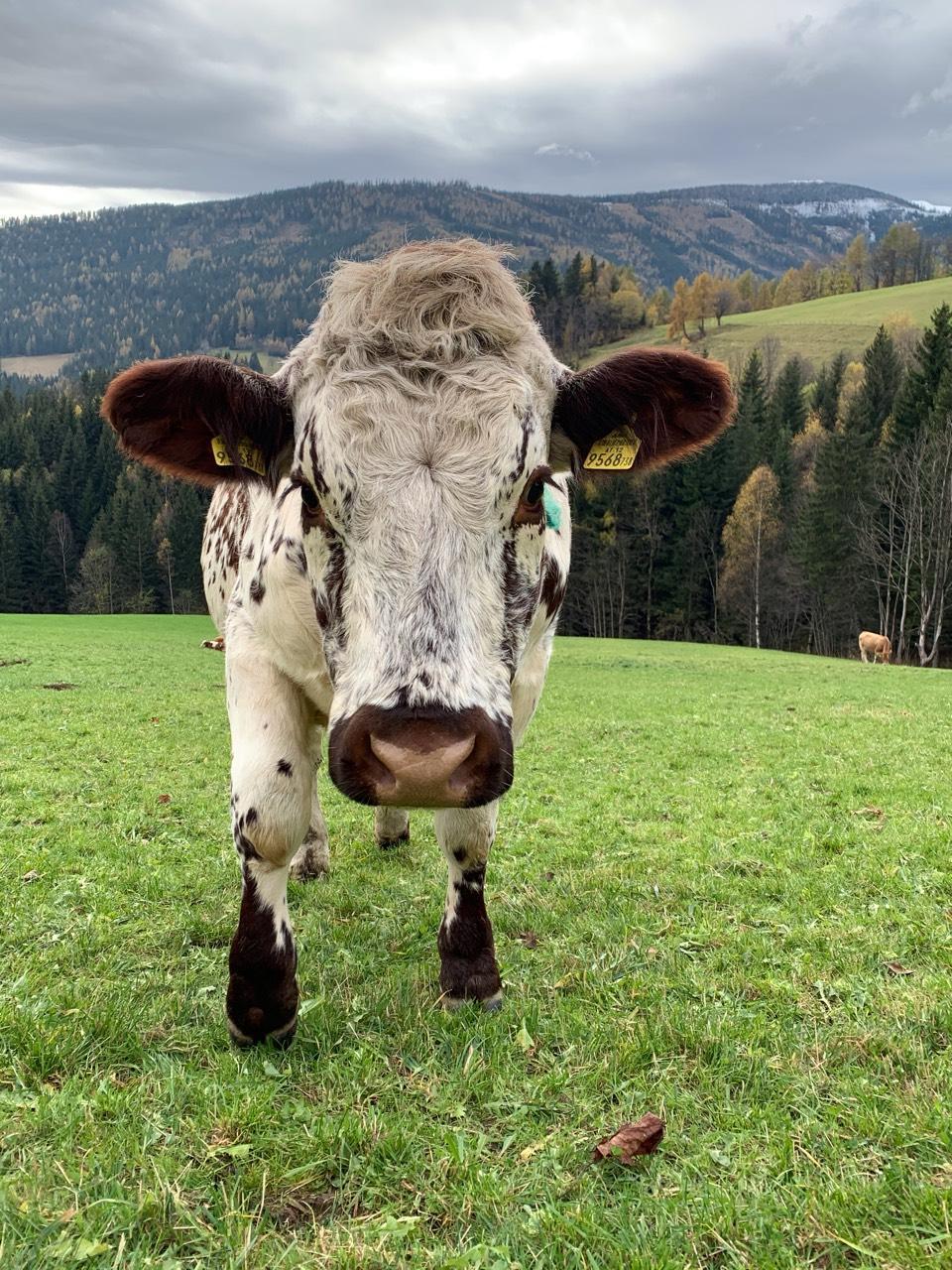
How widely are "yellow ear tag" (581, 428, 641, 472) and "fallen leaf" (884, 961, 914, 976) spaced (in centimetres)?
289

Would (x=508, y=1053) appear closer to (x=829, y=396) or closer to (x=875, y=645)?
(x=875, y=645)

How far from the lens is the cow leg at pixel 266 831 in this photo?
3479 millimetres

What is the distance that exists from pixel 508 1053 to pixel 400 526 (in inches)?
86.9

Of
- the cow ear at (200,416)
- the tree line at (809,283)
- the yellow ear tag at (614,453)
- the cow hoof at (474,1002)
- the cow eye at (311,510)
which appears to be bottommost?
the cow hoof at (474,1002)

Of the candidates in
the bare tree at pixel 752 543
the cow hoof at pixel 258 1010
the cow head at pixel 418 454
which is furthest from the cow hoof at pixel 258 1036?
the bare tree at pixel 752 543

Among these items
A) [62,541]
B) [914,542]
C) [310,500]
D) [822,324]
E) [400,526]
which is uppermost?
[822,324]

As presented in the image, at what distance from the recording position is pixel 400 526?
2.86m

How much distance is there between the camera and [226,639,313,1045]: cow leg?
348cm

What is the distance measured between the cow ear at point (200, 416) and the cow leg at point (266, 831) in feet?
3.12

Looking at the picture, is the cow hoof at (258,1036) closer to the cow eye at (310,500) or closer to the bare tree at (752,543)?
the cow eye at (310,500)

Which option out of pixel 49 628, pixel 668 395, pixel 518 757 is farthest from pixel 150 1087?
pixel 49 628

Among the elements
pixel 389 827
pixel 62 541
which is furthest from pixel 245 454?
pixel 62 541

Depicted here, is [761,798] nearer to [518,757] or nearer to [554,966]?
[518,757]

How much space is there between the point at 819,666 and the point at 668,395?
3110 cm
